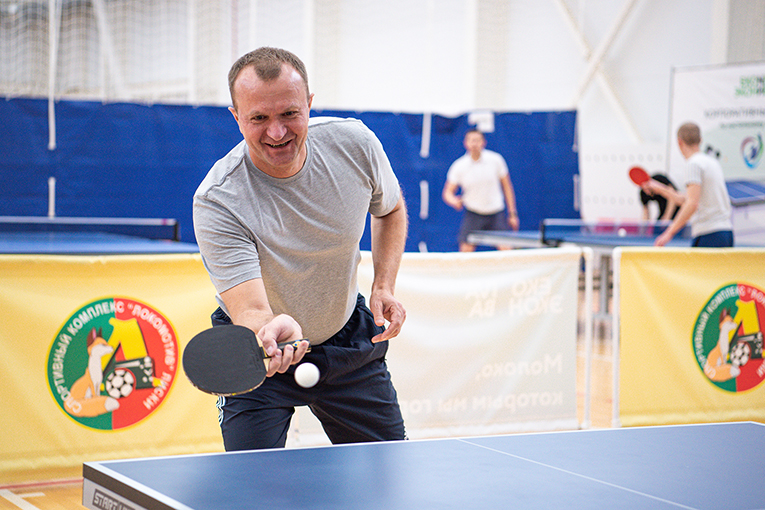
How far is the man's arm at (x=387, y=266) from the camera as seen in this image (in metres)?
2.44

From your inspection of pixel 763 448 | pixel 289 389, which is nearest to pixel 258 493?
pixel 289 389

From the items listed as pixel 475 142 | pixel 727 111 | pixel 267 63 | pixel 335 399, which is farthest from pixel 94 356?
pixel 727 111

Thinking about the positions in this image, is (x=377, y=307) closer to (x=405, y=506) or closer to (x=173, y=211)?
(x=405, y=506)

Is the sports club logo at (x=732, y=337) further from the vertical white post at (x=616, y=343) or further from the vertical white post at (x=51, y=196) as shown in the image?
the vertical white post at (x=51, y=196)

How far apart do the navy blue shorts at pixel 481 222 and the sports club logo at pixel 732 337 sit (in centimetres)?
477

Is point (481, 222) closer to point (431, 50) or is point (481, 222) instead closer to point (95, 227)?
point (431, 50)

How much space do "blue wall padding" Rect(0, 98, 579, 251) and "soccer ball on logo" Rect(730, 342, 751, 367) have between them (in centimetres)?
536

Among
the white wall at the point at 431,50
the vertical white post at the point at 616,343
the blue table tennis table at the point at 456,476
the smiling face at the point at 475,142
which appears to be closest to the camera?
the blue table tennis table at the point at 456,476

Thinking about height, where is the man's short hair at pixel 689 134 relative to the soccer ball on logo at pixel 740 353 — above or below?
above

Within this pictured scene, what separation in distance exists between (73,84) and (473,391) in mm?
13194

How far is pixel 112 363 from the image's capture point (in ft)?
12.6

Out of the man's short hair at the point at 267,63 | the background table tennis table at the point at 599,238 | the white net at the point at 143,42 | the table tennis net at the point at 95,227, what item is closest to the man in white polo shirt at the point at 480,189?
the background table tennis table at the point at 599,238

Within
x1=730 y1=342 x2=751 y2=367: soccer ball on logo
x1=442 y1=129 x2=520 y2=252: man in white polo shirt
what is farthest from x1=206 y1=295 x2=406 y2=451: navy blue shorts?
x1=442 y1=129 x2=520 y2=252: man in white polo shirt

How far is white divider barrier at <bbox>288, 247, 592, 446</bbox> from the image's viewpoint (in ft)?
14.8
